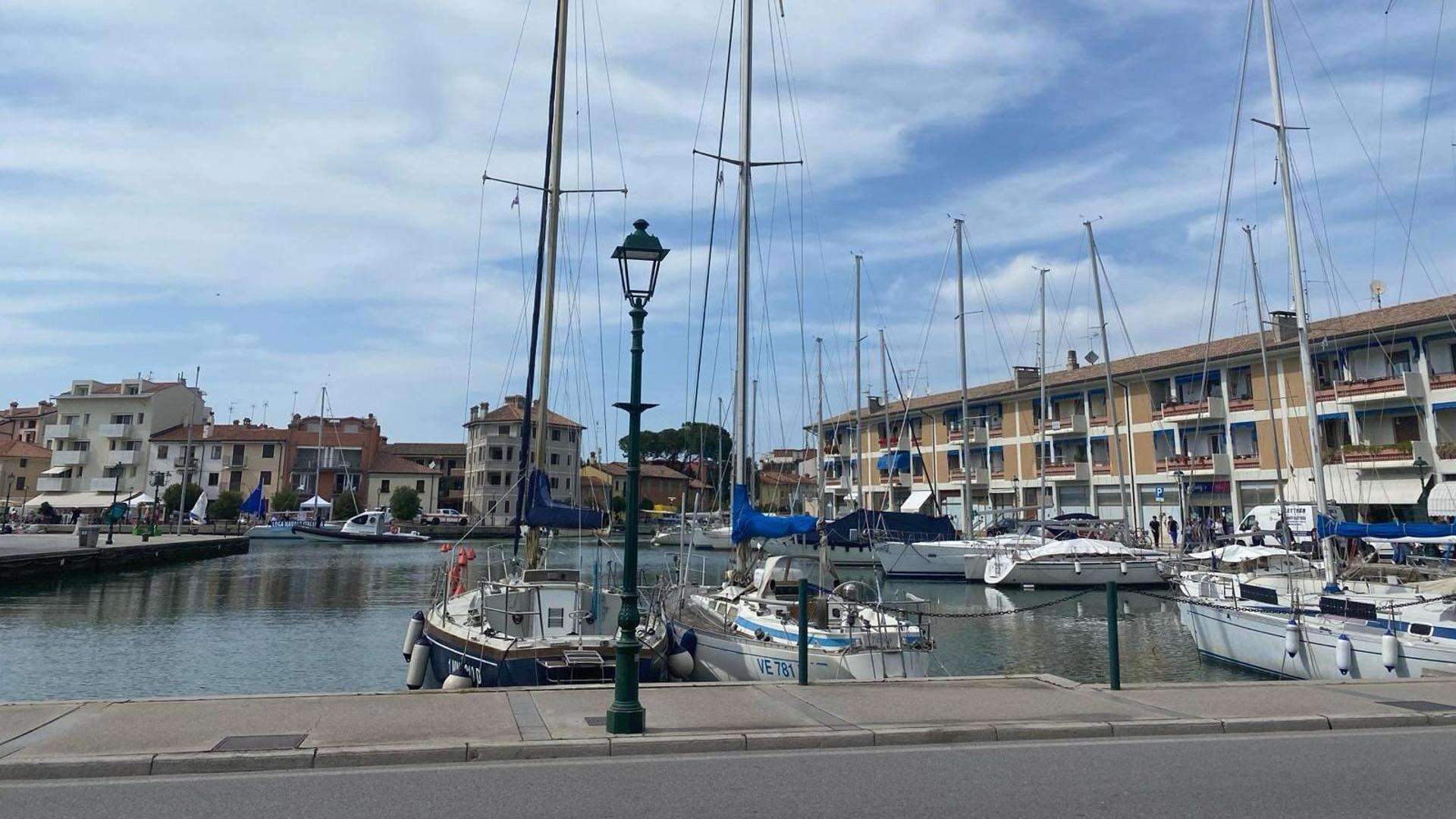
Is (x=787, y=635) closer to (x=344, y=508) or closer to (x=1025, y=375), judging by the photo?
(x=1025, y=375)

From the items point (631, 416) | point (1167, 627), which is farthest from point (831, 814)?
point (1167, 627)

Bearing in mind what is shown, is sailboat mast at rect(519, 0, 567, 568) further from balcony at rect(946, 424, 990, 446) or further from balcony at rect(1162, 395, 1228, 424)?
balcony at rect(946, 424, 990, 446)

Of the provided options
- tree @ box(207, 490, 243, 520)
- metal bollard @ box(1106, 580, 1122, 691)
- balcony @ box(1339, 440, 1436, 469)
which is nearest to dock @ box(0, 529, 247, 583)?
tree @ box(207, 490, 243, 520)

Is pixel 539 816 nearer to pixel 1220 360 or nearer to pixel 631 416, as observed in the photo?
pixel 631 416

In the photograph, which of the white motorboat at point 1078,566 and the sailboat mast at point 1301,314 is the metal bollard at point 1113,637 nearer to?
the sailboat mast at point 1301,314

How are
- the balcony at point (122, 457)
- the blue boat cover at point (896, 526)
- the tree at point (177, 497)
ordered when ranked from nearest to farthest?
the blue boat cover at point (896, 526) < the tree at point (177, 497) < the balcony at point (122, 457)

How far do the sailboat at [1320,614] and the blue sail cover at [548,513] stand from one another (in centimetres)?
1334

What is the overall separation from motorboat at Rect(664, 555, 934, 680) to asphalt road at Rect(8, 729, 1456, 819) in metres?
5.12

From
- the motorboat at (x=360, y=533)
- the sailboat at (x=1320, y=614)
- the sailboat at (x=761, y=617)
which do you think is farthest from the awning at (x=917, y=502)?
the motorboat at (x=360, y=533)

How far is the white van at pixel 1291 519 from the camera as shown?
31.4 meters

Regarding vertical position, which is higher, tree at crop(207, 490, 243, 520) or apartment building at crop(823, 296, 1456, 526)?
apartment building at crop(823, 296, 1456, 526)

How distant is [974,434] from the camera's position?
68.4 m

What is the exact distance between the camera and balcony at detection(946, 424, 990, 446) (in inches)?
2670

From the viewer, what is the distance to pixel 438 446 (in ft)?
391
